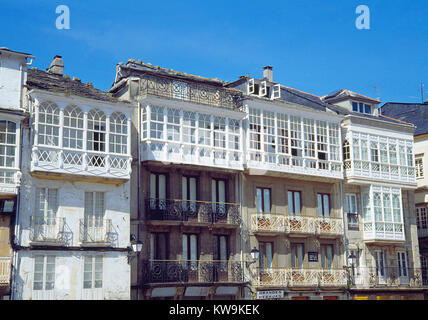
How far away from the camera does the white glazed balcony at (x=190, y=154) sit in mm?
28266

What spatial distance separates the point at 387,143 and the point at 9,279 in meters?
23.1

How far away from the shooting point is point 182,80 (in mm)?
30578

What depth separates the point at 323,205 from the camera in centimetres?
3503

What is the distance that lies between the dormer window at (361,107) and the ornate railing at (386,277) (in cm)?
965

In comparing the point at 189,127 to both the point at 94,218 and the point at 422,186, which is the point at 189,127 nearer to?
the point at 94,218

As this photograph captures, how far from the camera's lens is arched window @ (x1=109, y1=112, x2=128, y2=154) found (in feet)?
87.8

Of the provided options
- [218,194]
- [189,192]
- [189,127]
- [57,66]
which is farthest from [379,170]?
[57,66]

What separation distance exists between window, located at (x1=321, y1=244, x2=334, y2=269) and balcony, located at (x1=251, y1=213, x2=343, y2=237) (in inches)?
32.7

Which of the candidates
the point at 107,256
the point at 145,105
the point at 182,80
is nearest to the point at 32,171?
the point at 107,256

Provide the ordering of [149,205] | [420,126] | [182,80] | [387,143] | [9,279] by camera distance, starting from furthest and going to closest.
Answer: [420,126] → [387,143] → [182,80] → [149,205] → [9,279]

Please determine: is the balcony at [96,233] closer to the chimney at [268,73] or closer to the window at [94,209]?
the window at [94,209]

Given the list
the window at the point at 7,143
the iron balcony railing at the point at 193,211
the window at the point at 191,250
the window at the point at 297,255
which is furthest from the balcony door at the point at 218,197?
the window at the point at 7,143

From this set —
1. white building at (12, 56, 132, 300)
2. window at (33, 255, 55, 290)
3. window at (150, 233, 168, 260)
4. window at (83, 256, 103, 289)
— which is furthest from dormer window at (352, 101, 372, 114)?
window at (33, 255, 55, 290)

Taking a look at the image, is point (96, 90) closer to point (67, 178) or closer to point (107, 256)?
point (67, 178)
